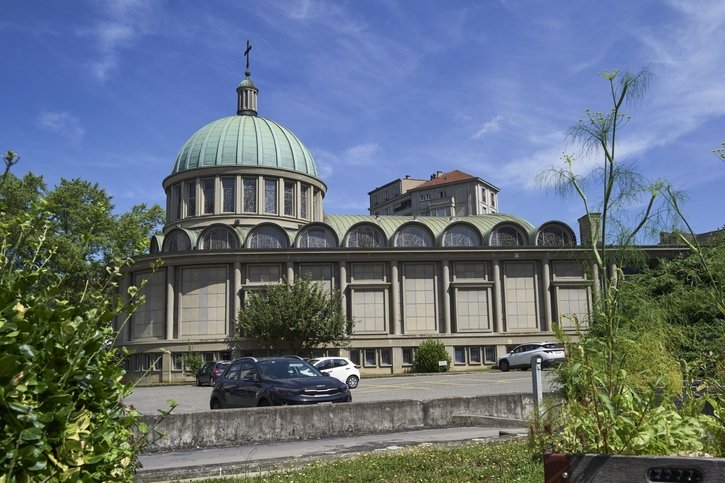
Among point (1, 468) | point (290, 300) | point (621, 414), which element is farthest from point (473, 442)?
point (290, 300)

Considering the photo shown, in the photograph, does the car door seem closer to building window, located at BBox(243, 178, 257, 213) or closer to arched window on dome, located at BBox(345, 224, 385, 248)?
arched window on dome, located at BBox(345, 224, 385, 248)

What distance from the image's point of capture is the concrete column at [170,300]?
4650 cm

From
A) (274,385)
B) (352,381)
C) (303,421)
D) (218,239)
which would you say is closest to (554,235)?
(352,381)

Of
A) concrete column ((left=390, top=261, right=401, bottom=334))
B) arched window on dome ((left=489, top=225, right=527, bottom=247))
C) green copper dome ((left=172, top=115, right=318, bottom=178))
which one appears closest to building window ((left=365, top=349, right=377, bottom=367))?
concrete column ((left=390, top=261, right=401, bottom=334))

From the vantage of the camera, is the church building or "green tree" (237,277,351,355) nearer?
"green tree" (237,277,351,355)

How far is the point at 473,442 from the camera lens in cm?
1084

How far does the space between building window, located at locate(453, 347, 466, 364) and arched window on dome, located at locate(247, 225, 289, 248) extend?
551 inches

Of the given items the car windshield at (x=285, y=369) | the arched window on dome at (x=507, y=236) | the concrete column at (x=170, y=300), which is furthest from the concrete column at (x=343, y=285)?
the car windshield at (x=285, y=369)

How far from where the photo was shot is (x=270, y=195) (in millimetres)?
54688

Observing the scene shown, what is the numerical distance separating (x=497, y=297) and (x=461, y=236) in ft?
16.9

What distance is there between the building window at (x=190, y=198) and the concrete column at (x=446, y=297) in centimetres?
2027

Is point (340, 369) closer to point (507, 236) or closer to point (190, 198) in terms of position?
point (507, 236)

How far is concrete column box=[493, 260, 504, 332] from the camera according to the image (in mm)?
48219

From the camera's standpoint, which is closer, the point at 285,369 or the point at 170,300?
the point at 285,369
